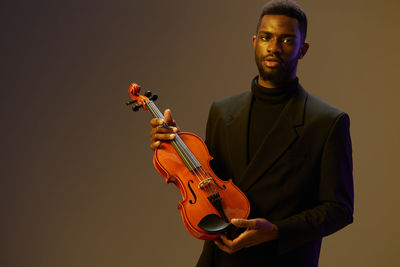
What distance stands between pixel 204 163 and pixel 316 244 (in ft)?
1.33

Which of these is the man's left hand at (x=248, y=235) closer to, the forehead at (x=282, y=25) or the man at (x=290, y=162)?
the man at (x=290, y=162)

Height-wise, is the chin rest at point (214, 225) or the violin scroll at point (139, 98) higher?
the violin scroll at point (139, 98)

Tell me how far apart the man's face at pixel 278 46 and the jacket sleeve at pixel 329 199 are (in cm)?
20

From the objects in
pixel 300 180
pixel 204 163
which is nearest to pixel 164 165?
pixel 204 163

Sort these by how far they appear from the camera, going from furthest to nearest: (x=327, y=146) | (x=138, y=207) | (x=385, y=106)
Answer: (x=138, y=207) → (x=385, y=106) → (x=327, y=146)

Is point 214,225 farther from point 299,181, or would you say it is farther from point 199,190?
point 299,181

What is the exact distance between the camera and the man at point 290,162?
127 cm

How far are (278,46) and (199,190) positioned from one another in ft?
1.46

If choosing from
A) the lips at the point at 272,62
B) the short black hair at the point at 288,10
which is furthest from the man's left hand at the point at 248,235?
the short black hair at the point at 288,10

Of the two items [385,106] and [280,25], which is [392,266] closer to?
[385,106]

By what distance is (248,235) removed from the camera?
117cm

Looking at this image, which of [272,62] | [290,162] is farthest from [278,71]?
[290,162]

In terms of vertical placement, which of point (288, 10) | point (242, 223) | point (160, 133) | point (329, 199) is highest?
point (288, 10)

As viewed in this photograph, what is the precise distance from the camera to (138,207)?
2598mm
